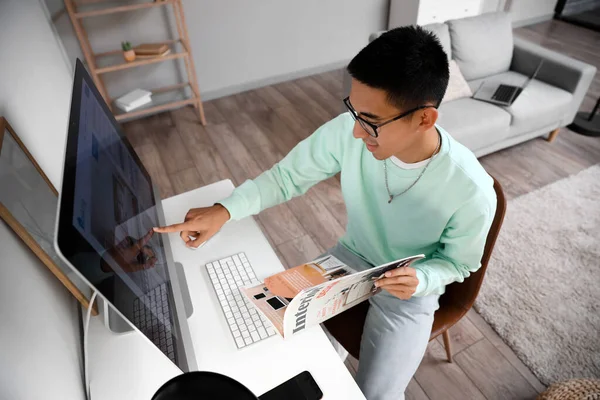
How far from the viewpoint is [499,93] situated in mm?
2521

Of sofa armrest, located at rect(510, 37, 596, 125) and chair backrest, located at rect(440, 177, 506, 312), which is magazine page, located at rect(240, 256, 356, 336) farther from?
sofa armrest, located at rect(510, 37, 596, 125)

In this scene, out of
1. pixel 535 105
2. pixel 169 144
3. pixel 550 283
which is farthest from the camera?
pixel 169 144

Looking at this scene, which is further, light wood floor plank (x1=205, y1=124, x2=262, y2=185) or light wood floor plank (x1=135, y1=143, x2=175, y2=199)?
light wood floor plank (x1=205, y1=124, x2=262, y2=185)

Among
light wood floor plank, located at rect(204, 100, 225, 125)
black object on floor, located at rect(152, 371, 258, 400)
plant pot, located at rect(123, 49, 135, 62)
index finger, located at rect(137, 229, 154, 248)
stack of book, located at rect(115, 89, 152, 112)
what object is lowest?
light wood floor plank, located at rect(204, 100, 225, 125)

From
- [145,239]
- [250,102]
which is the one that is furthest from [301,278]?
[250,102]

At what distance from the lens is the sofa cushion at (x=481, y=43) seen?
263 cm

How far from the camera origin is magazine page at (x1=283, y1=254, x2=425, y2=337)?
0.76 meters

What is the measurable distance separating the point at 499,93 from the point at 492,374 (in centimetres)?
179

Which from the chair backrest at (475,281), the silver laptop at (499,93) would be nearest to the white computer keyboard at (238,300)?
the chair backrest at (475,281)

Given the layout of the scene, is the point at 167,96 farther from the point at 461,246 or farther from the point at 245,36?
the point at 461,246

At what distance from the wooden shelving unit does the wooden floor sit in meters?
0.16

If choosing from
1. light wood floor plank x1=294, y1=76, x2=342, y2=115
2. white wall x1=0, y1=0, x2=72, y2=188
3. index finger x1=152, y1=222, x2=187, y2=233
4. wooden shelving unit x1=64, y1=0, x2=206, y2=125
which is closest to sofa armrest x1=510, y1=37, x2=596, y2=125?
light wood floor plank x1=294, y1=76, x2=342, y2=115

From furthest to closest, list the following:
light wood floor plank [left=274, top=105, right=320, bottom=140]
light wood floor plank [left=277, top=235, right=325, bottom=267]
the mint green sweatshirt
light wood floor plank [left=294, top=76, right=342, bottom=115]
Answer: light wood floor plank [left=294, top=76, right=342, bottom=115] < light wood floor plank [left=274, top=105, right=320, bottom=140] < light wood floor plank [left=277, top=235, right=325, bottom=267] < the mint green sweatshirt

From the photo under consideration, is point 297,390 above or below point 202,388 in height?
below
